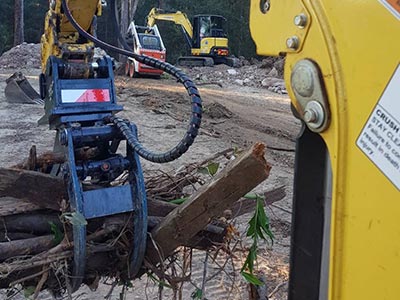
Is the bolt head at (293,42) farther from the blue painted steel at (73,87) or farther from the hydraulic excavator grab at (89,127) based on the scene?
the blue painted steel at (73,87)

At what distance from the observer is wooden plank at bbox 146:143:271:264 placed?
1903 millimetres

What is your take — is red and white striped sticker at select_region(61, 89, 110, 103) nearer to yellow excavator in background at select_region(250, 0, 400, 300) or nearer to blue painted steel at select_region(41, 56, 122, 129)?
blue painted steel at select_region(41, 56, 122, 129)

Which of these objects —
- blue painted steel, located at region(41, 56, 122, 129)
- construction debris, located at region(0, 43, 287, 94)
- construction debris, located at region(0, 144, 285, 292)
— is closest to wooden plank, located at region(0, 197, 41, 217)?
construction debris, located at region(0, 144, 285, 292)

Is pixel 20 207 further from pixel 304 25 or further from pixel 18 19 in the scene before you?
pixel 18 19

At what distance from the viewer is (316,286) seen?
1258mm

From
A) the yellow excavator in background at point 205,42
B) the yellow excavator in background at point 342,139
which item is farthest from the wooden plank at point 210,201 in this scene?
the yellow excavator in background at point 205,42

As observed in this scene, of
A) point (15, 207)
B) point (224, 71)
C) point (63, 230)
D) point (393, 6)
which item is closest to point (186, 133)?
point (63, 230)

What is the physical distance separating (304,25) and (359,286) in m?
0.53

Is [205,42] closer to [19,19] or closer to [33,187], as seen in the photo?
[19,19]

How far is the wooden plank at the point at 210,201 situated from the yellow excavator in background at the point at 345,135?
24.8 inches

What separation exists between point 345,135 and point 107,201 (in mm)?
1601

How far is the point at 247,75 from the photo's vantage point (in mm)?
23219

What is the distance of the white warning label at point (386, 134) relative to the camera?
37.0 inches

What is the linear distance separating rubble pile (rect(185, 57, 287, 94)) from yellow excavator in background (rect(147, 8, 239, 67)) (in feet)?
2.91
